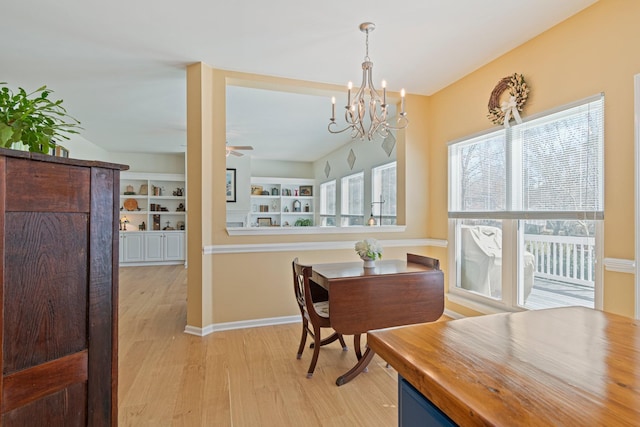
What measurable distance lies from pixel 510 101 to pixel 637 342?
241cm

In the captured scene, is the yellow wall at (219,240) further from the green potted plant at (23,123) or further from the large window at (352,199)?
the large window at (352,199)

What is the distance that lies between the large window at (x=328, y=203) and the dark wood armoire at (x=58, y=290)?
6.40 m

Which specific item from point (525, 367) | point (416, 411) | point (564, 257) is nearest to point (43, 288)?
point (416, 411)

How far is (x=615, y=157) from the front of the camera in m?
2.05

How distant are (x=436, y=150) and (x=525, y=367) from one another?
3.33m

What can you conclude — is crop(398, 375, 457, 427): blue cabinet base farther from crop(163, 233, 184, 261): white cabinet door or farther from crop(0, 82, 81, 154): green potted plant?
crop(163, 233, 184, 261): white cabinet door

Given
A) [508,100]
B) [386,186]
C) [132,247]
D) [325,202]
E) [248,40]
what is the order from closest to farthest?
[248,40]
[508,100]
[386,186]
[132,247]
[325,202]

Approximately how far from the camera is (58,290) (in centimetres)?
92

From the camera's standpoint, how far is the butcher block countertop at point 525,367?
1.78 ft

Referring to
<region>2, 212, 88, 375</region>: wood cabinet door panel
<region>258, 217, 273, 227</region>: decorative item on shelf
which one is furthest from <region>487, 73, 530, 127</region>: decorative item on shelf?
<region>258, 217, 273, 227</region>: decorative item on shelf

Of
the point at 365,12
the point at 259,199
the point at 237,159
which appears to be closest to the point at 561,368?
the point at 365,12

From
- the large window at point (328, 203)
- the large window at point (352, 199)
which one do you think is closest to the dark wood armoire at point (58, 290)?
the large window at point (352, 199)

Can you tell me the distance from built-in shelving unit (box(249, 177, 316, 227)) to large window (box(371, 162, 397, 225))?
3.23 meters

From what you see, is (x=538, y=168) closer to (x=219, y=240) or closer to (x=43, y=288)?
(x=219, y=240)
